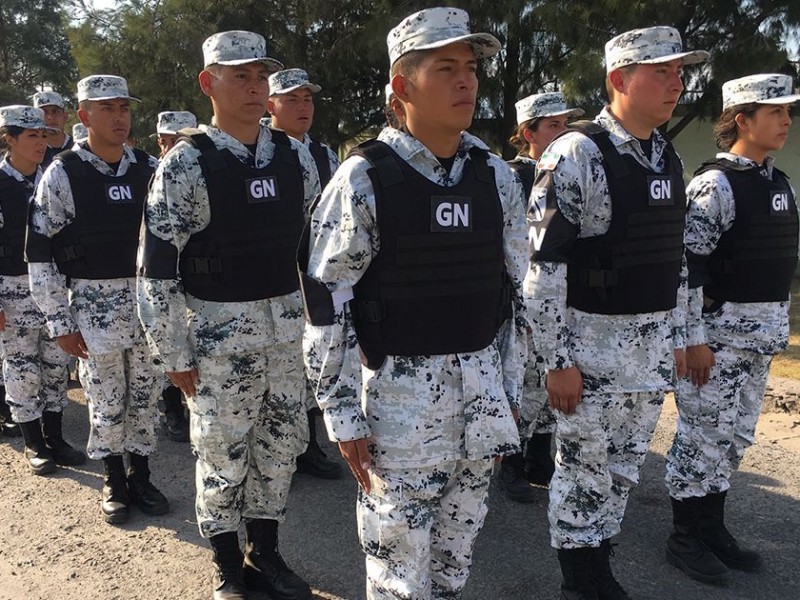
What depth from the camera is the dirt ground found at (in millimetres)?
3283

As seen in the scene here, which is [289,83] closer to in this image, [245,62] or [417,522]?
[245,62]

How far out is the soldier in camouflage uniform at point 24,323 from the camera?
196 inches

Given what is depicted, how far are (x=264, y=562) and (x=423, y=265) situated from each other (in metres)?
1.84

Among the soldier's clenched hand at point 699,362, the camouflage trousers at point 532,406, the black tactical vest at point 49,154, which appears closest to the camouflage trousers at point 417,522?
the soldier's clenched hand at point 699,362

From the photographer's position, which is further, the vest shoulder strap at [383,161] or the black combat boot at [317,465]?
the black combat boot at [317,465]

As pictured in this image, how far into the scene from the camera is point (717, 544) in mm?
3451

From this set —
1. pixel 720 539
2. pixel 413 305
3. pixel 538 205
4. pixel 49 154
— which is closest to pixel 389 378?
pixel 413 305

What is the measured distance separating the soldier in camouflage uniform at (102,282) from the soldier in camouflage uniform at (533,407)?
2.07 metres

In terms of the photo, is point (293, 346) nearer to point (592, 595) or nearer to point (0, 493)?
point (592, 595)

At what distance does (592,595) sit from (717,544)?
89 centimetres

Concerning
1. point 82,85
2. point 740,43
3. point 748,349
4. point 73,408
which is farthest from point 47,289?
point 740,43

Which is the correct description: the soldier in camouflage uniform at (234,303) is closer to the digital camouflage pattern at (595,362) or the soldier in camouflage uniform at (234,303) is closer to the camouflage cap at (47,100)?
the digital camouflage pattern at (595,362)

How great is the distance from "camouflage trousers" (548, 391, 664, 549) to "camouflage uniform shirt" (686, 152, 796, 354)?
0.60 m

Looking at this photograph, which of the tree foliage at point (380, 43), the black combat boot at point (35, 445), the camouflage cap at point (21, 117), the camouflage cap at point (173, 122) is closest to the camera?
the black combat boot at point (35, 445)
